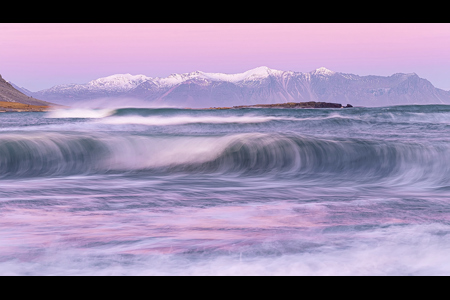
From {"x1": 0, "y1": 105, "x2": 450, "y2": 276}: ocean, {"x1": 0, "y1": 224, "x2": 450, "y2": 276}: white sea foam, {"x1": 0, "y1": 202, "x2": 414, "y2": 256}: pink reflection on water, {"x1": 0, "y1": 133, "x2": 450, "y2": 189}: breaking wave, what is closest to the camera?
{"x1": 0, "y1": 224, "x2": 450, "y2": 276}: white sea foam

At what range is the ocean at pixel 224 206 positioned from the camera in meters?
4.50

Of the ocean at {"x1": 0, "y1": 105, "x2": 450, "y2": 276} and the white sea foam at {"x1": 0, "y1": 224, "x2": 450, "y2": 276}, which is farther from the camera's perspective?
the ocean at {"x1": 0, "y1": 105, "x2": 450, "y2": 276}

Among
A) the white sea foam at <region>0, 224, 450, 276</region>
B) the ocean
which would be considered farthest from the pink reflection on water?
the white sea foam at <region>0, 224, 450, 276</region>

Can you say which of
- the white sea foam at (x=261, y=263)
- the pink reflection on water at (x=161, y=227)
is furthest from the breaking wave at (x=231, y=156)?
the white sea foam at (x=261, y=263)

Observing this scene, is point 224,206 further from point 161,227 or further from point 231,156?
point 231,156

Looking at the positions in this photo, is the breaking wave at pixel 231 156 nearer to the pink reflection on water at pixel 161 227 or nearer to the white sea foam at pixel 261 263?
the pink reflection on water at pixel 161 227

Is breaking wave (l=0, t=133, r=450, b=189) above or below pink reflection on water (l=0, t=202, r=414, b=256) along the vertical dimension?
above

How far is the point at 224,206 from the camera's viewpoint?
741cm

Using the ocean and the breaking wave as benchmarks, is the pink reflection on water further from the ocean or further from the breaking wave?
the breaking wave

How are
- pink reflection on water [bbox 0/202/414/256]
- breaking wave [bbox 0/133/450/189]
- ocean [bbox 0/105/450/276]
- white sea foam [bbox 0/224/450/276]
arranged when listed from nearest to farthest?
white sea foam [bbox 0/224/450/276], ocean [bbox 0/105/450/276], pink reflection on water [bbox 0/202/414/256], breaking wave [bbox 0/133/450/189]

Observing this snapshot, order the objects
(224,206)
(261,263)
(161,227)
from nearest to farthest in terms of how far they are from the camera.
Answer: (261,263)
(161,227)
(224,206)

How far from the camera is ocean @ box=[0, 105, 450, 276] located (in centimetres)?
450

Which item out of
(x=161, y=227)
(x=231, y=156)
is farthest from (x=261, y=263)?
(x=231, y=156)
